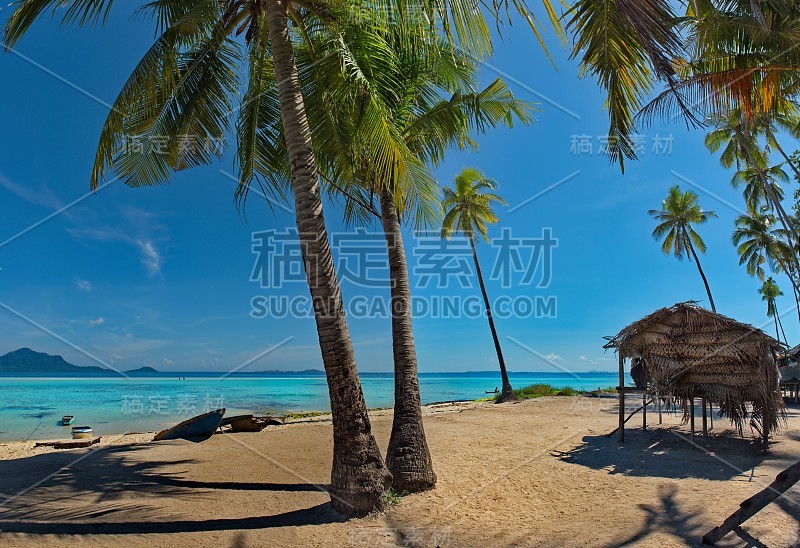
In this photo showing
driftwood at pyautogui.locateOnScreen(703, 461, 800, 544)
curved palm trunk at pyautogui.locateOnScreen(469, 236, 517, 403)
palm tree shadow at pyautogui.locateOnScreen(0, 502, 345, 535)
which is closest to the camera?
driftwood at pyautogui.locateOnScreen(703, 461, 800, 544)

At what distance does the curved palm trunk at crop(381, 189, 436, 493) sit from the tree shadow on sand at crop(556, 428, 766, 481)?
359 centimetres

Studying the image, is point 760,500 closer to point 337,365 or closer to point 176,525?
point 337,365

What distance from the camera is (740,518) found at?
4391mm

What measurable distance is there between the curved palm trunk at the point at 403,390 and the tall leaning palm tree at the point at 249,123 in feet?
3.33

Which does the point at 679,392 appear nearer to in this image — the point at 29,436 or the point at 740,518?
the point at 740,518

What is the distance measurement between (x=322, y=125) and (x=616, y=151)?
4.39m

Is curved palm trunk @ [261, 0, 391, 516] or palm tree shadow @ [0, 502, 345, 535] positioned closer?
palm tree shadow @ [0, 502, 345, 535]

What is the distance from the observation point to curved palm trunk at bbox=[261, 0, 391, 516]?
559cm

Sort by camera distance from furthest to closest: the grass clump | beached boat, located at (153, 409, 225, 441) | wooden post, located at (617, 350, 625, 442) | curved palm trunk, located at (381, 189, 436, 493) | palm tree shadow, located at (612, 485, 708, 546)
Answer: beached boat, located at (153, 409, 225, 441), wooden post, located at (617, 350, 625, 442), curved palm trunk, located at (381, 189, 436, 493), the grass clump, palm tree shadow, located at (612, 485, 708, 546)

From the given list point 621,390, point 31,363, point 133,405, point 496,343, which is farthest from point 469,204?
point 31,363

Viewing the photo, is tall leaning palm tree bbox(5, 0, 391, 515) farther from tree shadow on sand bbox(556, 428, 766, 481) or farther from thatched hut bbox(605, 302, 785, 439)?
thatched hut bbox(605, 302, 785, 439)

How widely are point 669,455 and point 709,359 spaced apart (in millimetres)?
2090

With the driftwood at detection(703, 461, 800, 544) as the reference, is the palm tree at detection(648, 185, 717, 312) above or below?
above

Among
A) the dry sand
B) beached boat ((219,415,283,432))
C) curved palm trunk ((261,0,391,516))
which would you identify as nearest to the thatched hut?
the dry sand
